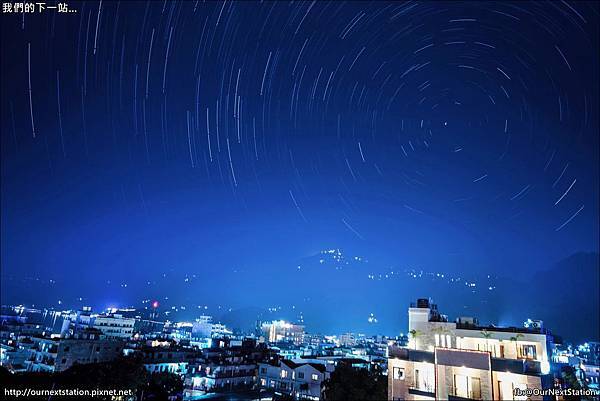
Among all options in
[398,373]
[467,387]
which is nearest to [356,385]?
[398,373]

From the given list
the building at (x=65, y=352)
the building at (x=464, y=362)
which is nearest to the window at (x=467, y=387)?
the building at (x=464, y=362)

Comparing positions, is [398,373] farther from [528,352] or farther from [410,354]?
[528,352]

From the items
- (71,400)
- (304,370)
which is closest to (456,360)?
(304,370)

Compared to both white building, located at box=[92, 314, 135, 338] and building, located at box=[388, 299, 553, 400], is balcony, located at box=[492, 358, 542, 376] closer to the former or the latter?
building, located at box=[388, 299, 553, 400]

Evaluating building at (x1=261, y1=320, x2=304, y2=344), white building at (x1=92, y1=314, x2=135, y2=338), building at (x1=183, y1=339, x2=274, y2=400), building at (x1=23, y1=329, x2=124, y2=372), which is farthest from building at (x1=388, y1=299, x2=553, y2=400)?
building at (x1=261, y1=320, x2=304, y2=344)

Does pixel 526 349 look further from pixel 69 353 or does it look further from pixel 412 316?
pixel 69 353

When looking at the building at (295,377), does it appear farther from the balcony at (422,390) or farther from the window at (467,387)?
the window at (467,387)
